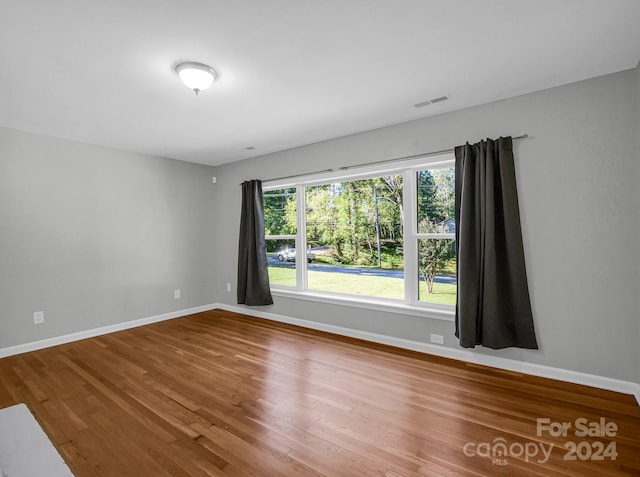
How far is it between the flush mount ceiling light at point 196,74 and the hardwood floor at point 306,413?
2.39 metres

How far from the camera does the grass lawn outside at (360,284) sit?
134 inches

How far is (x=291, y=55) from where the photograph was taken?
2.17 m

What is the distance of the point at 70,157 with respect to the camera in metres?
3.89

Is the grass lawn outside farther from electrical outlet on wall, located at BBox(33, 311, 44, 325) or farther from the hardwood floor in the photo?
electrical outlet on wall, located at BBox(33, 311, 44, 325)

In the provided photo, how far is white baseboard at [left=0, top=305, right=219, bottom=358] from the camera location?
3467 millimetres

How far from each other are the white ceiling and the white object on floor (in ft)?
8.02

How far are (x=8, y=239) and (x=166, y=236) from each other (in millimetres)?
1766

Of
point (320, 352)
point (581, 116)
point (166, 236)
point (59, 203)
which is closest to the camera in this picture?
point (581, 116)

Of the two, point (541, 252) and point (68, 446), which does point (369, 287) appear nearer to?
point (541, 252)

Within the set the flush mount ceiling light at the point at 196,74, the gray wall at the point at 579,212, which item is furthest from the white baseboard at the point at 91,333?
the gray wall at the point at 579,212

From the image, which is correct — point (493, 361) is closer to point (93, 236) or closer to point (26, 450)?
point (26, 450)

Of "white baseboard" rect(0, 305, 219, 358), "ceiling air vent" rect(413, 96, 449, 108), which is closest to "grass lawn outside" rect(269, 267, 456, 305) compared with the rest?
"white baseboard" rect(0, 305, 219, 358)

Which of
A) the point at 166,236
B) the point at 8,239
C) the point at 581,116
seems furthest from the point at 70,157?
the point at 581,116

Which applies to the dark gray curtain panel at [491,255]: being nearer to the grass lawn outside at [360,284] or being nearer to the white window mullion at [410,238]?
the grass lawn outside at [360,284]
